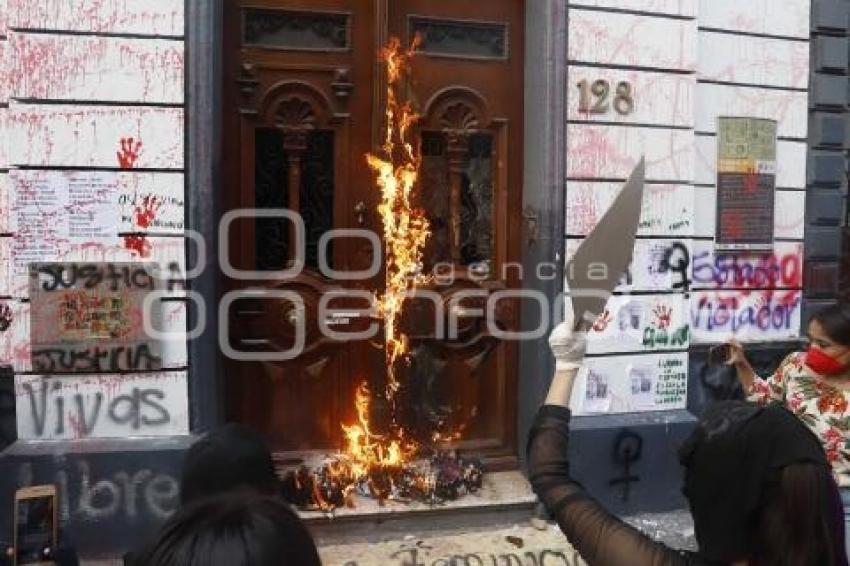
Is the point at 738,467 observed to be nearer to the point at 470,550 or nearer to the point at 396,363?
the point at 470,550

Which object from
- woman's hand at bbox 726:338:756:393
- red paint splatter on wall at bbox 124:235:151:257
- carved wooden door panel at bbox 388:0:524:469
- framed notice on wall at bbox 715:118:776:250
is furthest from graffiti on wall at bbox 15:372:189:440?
framed notice on wall at bbox 715:118:776:250

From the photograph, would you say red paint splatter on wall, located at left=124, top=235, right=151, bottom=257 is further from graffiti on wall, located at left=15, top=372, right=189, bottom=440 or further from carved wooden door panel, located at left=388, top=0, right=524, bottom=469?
carved wooden door panel, located at left=388, top=0, right=524, bottom=469

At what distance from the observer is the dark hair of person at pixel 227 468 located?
2.17 metres

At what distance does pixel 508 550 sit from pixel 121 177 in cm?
324

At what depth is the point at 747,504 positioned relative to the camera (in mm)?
1454

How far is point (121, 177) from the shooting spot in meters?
4.89

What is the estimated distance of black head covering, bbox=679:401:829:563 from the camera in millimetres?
1455

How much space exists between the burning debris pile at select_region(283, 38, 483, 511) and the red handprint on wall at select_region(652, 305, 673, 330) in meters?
1.61

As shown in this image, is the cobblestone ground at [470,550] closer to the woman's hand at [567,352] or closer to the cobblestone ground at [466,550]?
the cobblestone ground at [466,550]

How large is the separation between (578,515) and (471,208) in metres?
4.42

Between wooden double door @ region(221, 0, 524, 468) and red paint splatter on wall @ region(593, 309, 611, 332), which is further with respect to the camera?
red paint splatter on wall @ region(593, 309, 611, 332)

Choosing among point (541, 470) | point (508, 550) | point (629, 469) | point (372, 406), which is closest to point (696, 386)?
point (629, 469)

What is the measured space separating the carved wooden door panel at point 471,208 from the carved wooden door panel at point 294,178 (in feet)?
1.50

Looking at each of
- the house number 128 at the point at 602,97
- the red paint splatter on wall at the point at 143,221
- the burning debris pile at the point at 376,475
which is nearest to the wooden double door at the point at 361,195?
the burning debris pile at the point at 376,475
